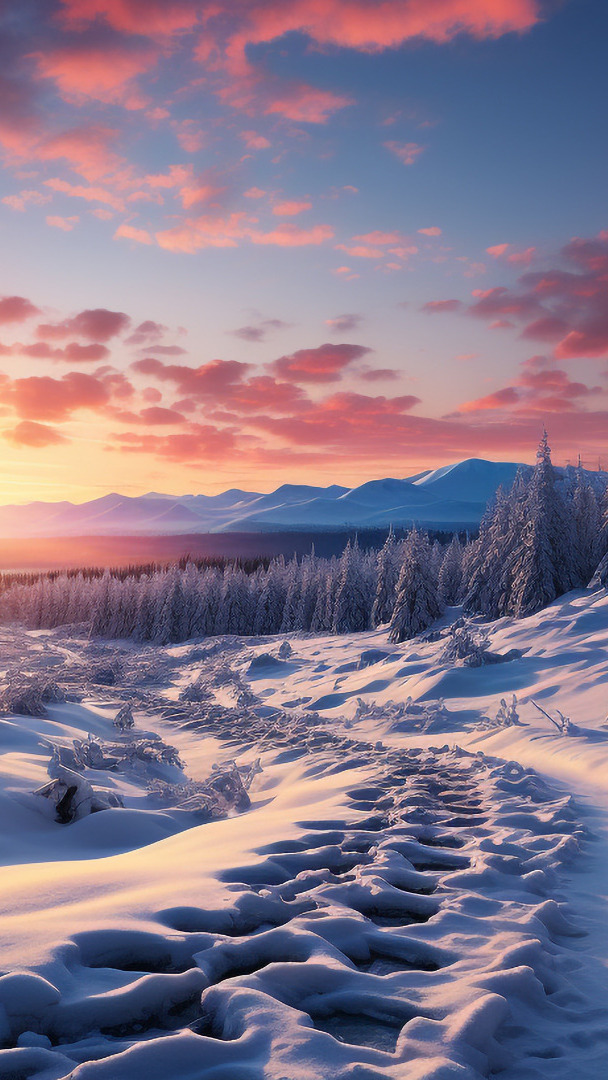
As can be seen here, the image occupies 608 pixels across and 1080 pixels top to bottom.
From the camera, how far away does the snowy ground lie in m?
2.97

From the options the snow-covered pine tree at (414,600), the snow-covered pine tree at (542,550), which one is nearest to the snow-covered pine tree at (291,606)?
the snow-covered pine tree at (414,600)

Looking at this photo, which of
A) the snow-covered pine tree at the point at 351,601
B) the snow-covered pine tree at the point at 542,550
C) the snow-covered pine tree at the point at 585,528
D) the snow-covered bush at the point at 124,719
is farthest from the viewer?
the snow-covered pine tree at the point at 351,601

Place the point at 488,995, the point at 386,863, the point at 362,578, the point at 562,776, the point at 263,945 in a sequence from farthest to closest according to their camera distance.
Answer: the point at 362,578, the point at 562,776, the point at 386,863, the point at 263,945, the point at 488,995

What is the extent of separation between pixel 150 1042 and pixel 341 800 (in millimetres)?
5528

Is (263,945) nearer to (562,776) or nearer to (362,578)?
(562,776)

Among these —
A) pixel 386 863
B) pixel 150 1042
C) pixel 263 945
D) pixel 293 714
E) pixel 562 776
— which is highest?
pixel 150 1042

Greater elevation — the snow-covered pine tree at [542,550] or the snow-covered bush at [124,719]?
the snow-covered pine tree at [542,550]

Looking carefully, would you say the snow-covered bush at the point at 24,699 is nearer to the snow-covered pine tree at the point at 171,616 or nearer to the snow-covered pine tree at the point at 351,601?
the snow-covered pine tree at the point at 351,601

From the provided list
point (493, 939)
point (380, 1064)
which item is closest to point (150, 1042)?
point (380, 1064)

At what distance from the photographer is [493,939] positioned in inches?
164

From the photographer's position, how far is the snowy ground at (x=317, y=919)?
2.97 metres

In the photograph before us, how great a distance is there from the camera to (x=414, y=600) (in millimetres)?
35406

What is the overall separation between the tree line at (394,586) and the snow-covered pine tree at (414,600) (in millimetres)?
63

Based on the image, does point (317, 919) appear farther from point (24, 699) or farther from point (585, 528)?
point (585, 528)
